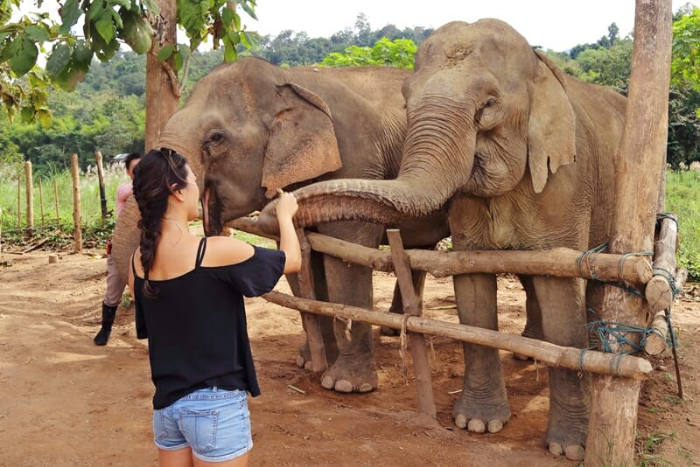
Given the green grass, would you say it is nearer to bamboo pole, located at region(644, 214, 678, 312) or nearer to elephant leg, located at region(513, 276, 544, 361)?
elephant leg, located at region(513, 276, 544, 361)

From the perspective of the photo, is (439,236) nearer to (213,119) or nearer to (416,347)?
(416,347)

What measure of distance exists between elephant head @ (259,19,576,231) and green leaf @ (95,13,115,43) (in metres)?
1.61

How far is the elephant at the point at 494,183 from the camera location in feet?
11.9

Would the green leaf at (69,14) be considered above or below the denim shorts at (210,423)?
above

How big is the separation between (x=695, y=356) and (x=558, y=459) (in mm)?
2240

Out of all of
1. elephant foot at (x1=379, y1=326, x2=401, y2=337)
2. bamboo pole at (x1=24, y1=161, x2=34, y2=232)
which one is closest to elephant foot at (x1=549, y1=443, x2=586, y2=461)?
elephant foot at (x1=379, y1=326, x2=401, y2=337)

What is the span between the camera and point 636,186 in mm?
3490

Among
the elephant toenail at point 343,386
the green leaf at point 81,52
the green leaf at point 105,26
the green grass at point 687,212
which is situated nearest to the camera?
the green leaf at point 105,26

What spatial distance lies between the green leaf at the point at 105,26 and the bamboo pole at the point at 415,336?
206cm

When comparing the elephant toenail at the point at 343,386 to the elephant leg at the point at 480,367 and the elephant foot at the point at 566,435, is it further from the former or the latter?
the elephant foot at the point at 566,435

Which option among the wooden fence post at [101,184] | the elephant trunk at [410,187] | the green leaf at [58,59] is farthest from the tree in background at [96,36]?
the wooden fence post at [101,184]

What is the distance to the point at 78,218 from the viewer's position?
11086 millimetres

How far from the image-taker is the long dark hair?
2410 mm

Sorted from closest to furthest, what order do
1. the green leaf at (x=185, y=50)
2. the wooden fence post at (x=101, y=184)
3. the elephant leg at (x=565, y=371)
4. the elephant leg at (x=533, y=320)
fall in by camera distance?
the elephant leg at (x=565, y=371) < the green leaf at (x=185, y=50) < the elephant leg at (x=533, y=320) < the wooden fence post at (x=101, y=184)
